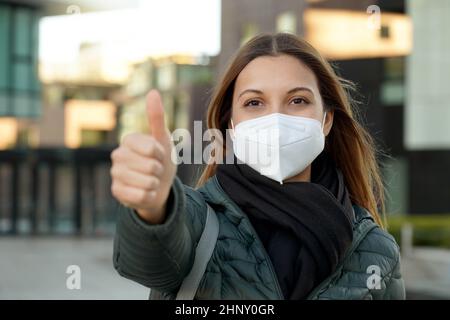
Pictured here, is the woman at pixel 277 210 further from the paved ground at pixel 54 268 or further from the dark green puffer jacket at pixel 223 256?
the paved ground at pixel 54 268

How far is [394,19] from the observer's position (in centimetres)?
1591

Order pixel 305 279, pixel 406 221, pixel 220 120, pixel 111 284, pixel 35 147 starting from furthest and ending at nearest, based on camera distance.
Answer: pixel 35 147 < pixel 406 221 < pixel 111 284 < pixel 220 120 < pixel 305 279

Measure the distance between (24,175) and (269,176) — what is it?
19.9m

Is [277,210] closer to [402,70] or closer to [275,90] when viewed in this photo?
[275,90]

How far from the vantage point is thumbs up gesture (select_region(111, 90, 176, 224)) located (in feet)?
3.14

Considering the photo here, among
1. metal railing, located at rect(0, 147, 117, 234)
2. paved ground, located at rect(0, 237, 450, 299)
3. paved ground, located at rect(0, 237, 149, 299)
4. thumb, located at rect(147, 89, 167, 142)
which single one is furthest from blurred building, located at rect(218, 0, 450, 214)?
thumb, located at rect(147, 89, 167, 142)

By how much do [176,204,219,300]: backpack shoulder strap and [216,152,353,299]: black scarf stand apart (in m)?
0.10

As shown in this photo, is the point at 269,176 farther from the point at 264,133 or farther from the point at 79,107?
the point at 79,107

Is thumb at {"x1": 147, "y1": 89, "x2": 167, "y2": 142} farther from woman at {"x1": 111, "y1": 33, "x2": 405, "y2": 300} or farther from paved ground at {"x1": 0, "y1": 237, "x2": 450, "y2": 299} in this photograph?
paved ground at {"x1": 0, "y1": 237, "x2": 450, "y2": 299}

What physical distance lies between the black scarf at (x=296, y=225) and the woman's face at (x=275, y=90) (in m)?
0.13

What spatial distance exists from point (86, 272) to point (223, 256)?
9912 mm

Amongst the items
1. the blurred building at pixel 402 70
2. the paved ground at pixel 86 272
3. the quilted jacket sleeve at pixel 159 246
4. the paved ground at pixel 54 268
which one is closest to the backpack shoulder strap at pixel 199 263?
the quilted jacket sleeve at pixel 159 246

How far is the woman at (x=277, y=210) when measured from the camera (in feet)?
4.21

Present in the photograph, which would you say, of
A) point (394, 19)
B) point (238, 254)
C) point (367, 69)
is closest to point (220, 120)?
point (238, 254)
